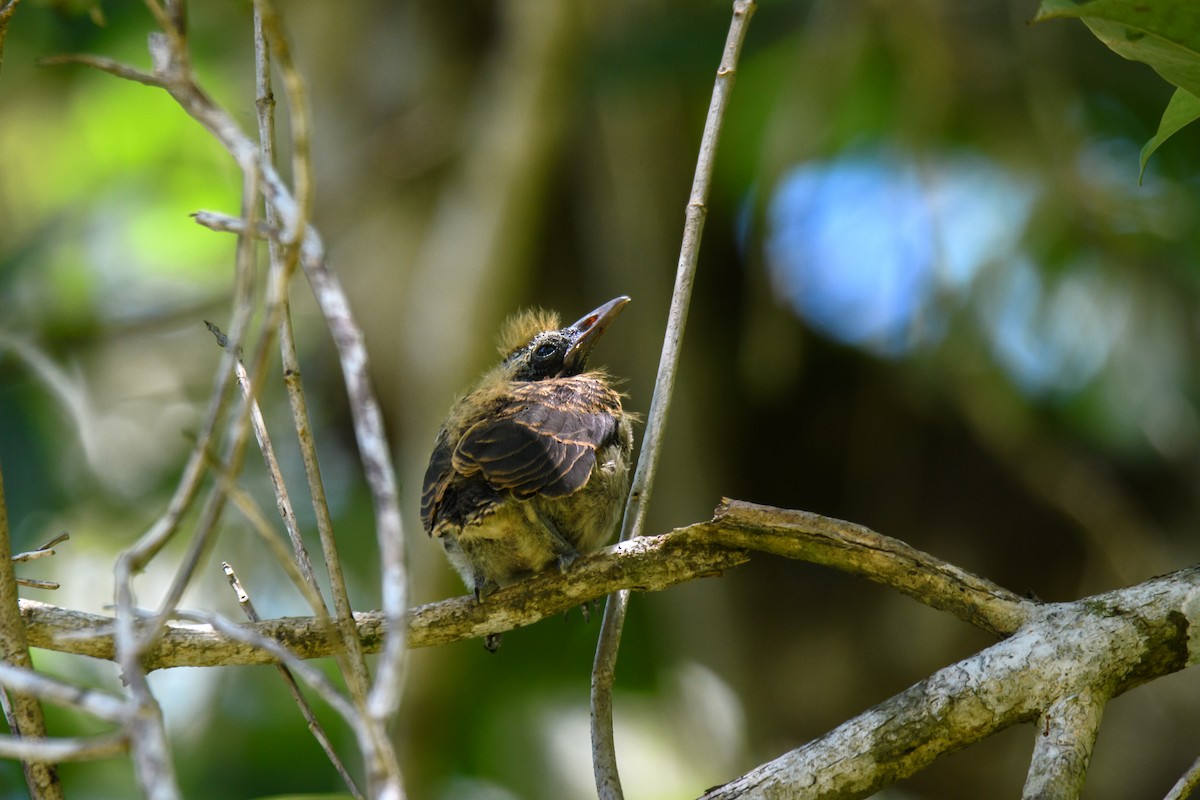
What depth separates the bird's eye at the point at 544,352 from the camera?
4.44m

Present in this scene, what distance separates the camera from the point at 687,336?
22.0ft

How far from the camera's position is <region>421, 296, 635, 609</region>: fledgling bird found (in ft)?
10.6

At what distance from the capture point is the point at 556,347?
14.6 feet

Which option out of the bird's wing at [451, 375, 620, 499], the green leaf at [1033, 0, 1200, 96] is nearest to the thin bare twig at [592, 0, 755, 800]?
the bird's wing at [451, 375, 620, 499]

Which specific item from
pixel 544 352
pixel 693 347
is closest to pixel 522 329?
pixel 544 352

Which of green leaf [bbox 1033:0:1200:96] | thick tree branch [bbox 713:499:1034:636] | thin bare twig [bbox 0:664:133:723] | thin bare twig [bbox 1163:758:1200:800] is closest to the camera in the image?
thin bare twig [bbox 0:664:133:723]

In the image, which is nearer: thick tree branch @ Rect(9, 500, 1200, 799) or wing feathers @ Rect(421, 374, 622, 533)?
thick tree branch @ Rect(9, 500, 1200, 799)

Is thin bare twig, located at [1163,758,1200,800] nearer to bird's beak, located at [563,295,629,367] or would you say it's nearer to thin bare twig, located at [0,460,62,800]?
thin bare twig, located at [0,460,62,800]

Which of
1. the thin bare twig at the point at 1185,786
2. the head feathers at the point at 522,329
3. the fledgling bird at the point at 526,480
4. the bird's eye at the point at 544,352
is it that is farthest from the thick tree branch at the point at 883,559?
the head feathers at the point at 522,329

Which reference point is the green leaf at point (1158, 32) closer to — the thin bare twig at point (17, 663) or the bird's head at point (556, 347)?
the thin bare twig at point (17, 663)

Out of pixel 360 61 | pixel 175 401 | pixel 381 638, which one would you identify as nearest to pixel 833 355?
pixel 360 61

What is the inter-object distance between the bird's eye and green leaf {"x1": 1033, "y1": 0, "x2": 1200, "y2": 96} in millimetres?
2606

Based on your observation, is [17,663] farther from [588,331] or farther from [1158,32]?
[588,331]

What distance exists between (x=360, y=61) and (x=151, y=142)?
231 cm
